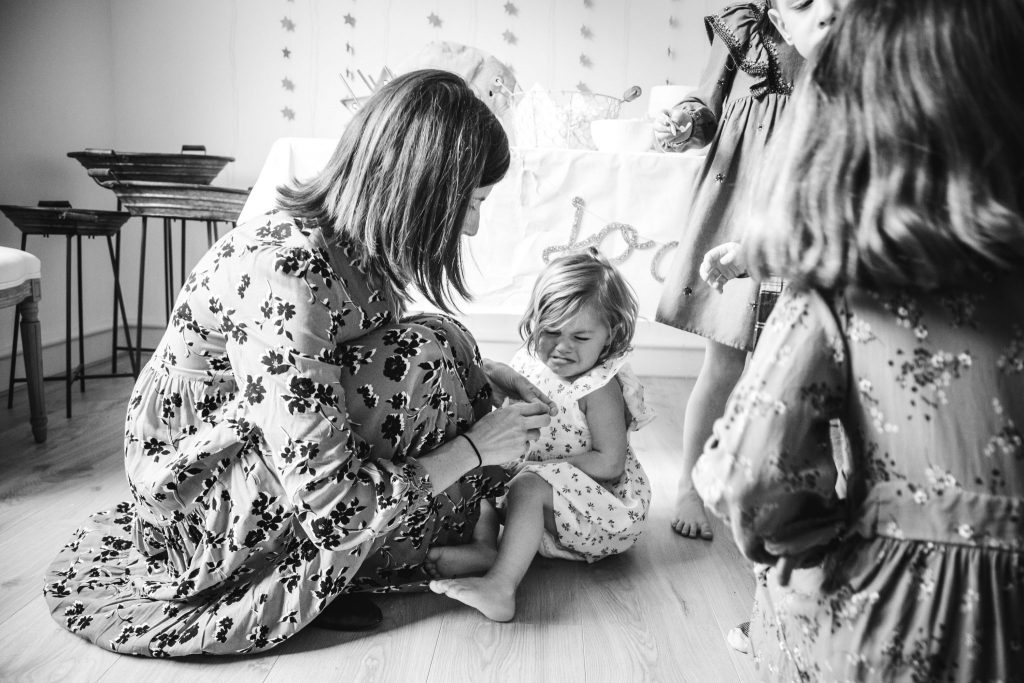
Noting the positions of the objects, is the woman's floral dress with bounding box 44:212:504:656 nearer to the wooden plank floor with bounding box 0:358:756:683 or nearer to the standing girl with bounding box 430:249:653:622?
the wooden plank floor with bounding box 0:358:756:683

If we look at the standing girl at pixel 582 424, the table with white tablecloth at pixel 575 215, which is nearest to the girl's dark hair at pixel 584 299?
the standing girl at pixel 582 424

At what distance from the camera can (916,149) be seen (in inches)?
20.9

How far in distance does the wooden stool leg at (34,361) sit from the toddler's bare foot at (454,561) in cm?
107

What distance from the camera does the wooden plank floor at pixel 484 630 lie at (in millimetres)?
1010

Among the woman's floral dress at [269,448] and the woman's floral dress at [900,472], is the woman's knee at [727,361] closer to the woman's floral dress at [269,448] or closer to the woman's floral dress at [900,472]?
the woman's floral dress at [269,448]

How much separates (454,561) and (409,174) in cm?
59

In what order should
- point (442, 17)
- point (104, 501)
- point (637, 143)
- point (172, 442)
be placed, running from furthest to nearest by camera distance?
point (442, 17) → point (637, 143) → point (104, 501) → point (172, 442)

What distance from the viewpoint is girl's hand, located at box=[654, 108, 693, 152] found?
1.38 metres

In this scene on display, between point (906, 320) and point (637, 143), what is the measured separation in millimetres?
1633

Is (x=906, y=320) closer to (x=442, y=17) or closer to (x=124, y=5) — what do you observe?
(x=442, y=17)

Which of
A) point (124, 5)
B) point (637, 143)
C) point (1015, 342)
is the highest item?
point (124, 5)

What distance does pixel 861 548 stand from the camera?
59 centimetres

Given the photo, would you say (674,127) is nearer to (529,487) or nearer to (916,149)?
(529,487)

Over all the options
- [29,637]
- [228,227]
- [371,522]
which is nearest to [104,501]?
[29,637]
